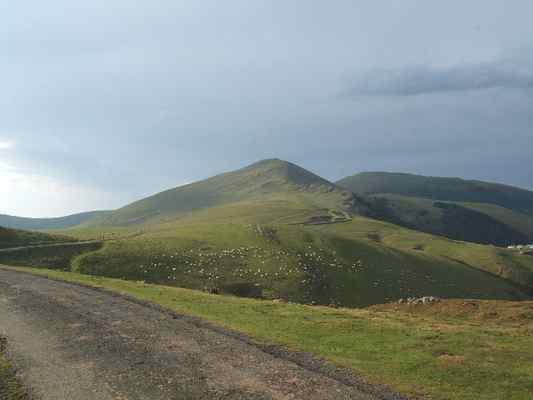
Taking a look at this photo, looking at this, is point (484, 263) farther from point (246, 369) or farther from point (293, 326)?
point (246, 369)

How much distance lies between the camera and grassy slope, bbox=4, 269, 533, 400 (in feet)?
55.7

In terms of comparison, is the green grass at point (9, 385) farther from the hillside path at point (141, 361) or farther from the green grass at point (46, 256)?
the green grass at point (46, 256)

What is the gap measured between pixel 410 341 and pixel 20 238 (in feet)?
262

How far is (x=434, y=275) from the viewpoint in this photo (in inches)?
4129

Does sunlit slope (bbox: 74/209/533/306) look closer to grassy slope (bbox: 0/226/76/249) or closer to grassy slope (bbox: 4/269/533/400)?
grassy slope (bbox: 0/226/76/249)

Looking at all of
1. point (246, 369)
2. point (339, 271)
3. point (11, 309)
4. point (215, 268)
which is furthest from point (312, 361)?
point (339, 271)

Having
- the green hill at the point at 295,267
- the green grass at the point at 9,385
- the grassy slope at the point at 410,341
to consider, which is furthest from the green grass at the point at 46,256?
the green grass at the point at 9,385

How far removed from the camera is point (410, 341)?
22.9 m

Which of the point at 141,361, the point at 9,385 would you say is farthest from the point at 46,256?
the point at 9,385

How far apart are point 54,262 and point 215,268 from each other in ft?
84.1

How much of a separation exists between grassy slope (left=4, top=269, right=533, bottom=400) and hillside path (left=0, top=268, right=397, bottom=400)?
7.07 ft

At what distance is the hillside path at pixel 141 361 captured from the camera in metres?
15.3

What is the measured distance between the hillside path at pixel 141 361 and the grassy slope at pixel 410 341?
216 centimetres

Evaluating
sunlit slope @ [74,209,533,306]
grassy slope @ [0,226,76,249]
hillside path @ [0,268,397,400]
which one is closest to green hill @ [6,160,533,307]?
Result: sunlit slope @ [74,209,533,306]
